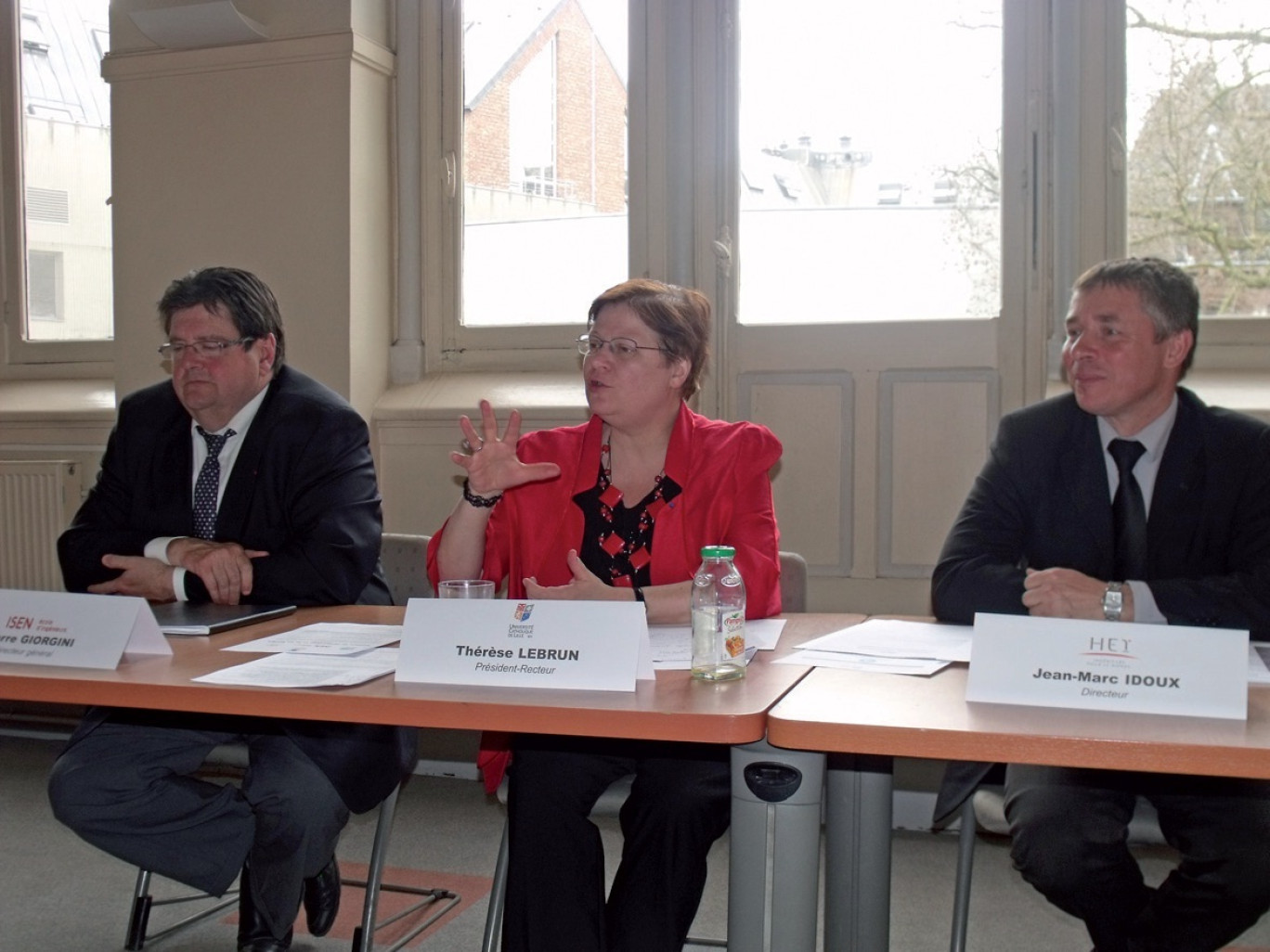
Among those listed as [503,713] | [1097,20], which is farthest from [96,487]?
[1097,20]

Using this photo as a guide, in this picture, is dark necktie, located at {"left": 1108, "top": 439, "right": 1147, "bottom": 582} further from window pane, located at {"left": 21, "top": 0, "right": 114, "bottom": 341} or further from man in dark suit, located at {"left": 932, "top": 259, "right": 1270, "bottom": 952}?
window pane, located at {"left": 21, "top": 0, "right": 114, "bottom": 341}

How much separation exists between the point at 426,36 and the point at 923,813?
2.87m

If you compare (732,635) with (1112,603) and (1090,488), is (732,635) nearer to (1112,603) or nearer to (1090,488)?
(1112,603)

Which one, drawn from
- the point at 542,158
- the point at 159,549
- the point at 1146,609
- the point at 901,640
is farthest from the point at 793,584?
the point at 542,158

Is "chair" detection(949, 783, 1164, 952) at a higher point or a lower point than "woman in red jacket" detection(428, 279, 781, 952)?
lower

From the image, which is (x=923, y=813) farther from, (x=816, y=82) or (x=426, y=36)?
(x=426, y=36)

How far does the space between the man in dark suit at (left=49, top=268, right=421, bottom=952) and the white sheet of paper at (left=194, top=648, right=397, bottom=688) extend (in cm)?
52

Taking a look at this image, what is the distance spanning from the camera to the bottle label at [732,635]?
1672 millimetres

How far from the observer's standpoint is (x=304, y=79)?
13.0 feet

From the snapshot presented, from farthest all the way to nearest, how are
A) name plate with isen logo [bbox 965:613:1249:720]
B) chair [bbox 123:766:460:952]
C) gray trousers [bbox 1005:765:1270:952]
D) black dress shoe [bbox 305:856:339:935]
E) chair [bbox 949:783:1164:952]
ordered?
black dress shoe [bbox 305:856:339:935]
chair [bbox 123:766:460:952]
chair [bbox 949:783:1164:952]
gray trousers [bbox 1005:765:1270:952]
name plate with isen logo [bbox 965:613:1249:720]

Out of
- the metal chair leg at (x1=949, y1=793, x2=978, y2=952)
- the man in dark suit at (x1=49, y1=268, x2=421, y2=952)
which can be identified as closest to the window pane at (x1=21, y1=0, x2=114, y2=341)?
the man in dark suit at (x1=49, y1=268, x2=421, y2=952)

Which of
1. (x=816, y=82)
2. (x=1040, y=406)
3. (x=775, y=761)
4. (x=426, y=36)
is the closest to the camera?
(x=775, y=761)

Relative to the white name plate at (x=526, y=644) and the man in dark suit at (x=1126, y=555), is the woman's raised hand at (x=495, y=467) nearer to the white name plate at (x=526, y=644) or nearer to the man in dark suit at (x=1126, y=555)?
the white name plate at (x=526, y=644)

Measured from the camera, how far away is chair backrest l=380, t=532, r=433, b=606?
2.85m
